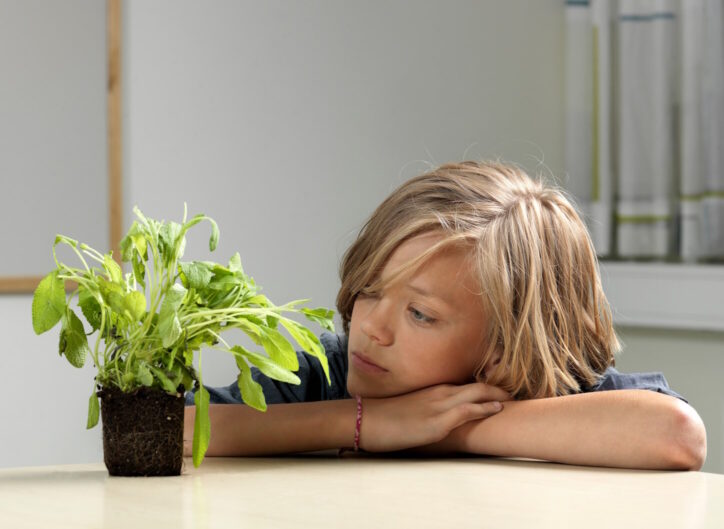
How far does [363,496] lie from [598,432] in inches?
12.8

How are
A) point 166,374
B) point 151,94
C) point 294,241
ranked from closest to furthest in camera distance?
point 166,374
point 151,94
point 294,241

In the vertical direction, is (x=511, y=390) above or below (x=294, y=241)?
below

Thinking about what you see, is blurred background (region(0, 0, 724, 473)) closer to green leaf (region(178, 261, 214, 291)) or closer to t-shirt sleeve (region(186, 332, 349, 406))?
t-shirt sleeve (region(186, 332, 349, 406))

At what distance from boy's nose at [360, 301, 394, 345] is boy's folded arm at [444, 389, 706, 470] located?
0.44ft

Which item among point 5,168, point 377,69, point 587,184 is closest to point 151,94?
point 5,168

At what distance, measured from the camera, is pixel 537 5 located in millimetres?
2777

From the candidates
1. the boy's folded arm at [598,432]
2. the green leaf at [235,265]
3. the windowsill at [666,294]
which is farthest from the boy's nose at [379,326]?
the windowsill at [666,294]

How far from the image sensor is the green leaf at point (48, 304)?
93 centimetres

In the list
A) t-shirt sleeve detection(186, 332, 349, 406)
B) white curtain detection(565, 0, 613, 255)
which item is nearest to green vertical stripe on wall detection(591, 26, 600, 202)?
white curtain detection(565, 0, 613, 255)

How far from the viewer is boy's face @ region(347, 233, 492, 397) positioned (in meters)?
1.20

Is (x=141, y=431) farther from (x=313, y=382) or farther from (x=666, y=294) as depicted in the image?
(x=666, y=294)

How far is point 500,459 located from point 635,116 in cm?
163

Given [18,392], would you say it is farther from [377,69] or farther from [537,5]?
[537,5]

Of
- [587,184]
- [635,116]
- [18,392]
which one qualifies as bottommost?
[18,392]
